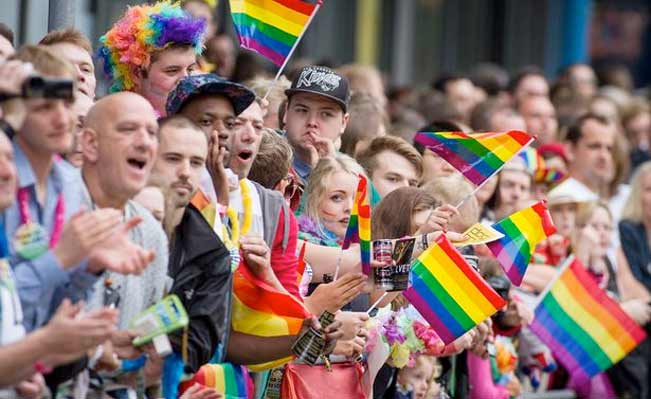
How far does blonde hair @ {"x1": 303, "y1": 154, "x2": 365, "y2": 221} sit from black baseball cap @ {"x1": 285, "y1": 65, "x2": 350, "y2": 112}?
1.81 ft

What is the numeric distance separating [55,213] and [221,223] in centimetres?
121

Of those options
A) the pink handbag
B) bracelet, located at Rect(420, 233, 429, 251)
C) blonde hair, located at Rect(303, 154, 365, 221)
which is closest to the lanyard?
the pink handbag

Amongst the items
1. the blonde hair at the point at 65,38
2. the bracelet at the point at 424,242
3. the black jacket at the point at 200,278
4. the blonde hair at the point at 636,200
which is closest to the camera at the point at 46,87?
the black jacket at the point at 200,278

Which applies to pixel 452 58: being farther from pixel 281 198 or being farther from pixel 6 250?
pixel 6 250

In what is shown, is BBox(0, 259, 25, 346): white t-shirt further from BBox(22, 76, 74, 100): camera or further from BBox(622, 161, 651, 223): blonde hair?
BBox(622, 161, 651, 223): blonde hair

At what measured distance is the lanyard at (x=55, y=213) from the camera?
18.6ft

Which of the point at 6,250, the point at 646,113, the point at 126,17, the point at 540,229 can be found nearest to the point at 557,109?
the point at 646,113

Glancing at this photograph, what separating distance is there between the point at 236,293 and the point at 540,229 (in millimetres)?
1931

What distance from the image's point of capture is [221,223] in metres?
6.86

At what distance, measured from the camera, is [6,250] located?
5.61m

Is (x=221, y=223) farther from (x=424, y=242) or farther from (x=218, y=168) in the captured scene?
(x=424, y=242)

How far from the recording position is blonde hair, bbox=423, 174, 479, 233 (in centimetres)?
905

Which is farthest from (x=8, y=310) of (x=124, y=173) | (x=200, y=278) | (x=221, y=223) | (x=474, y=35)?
(x=474, y=35)

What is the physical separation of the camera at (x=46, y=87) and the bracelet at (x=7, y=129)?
19 centimetres
